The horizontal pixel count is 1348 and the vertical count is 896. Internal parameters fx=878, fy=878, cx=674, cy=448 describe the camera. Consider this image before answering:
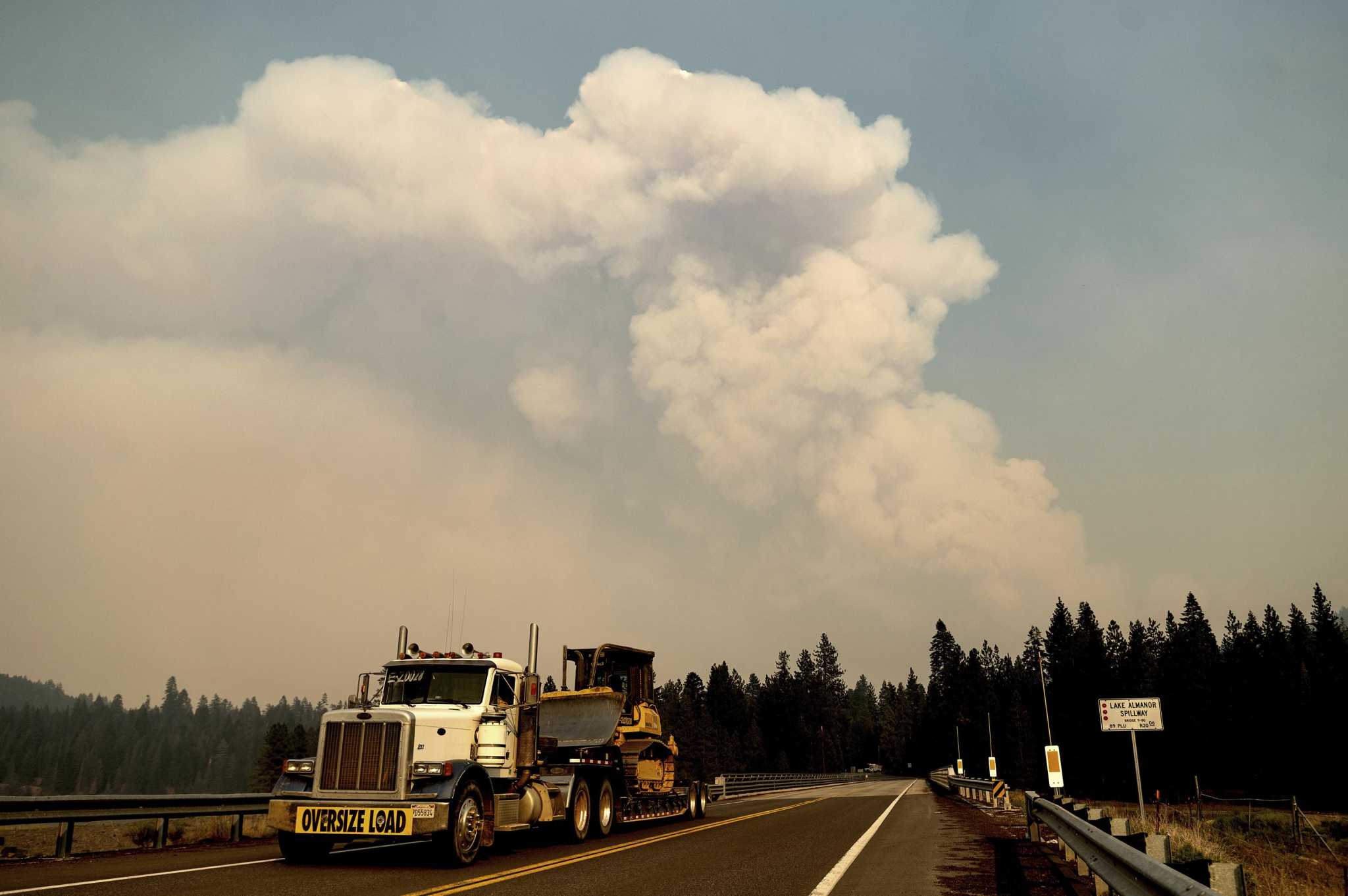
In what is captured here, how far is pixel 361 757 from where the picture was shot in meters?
11.8

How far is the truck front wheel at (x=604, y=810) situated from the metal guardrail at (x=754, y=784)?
60.6 ft

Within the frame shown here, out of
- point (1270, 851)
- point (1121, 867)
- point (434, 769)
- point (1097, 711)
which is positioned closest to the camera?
point (1121, 867)

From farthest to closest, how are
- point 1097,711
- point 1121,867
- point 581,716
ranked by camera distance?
point 1097,711, point 581,716, point 1121,867

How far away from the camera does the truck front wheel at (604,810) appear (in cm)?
1656

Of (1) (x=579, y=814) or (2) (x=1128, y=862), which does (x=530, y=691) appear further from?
(2) (x=1128, y=862)

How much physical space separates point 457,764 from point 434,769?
0.30m

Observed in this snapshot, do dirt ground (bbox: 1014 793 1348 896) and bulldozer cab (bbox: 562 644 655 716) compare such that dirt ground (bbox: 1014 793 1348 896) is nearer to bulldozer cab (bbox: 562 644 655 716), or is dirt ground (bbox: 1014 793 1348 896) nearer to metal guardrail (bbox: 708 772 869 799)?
bulldozer cab (bbox: 562 644 655 716)

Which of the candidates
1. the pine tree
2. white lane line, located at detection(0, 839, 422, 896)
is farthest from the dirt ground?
the pine tree

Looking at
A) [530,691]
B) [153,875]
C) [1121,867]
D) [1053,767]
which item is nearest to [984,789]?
[1053,767]

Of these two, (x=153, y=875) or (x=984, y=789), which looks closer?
(x=153, y=875)

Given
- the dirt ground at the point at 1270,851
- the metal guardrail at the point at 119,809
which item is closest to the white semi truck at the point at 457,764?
the metal guardrail at the point at 119,809

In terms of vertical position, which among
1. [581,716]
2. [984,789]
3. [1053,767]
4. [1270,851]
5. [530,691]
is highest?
[530,691]

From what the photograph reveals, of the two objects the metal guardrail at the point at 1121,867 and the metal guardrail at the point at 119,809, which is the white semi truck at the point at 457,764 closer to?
the metal guardrail at the point at 119,809

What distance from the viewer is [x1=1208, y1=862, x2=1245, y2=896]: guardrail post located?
13.4ft
